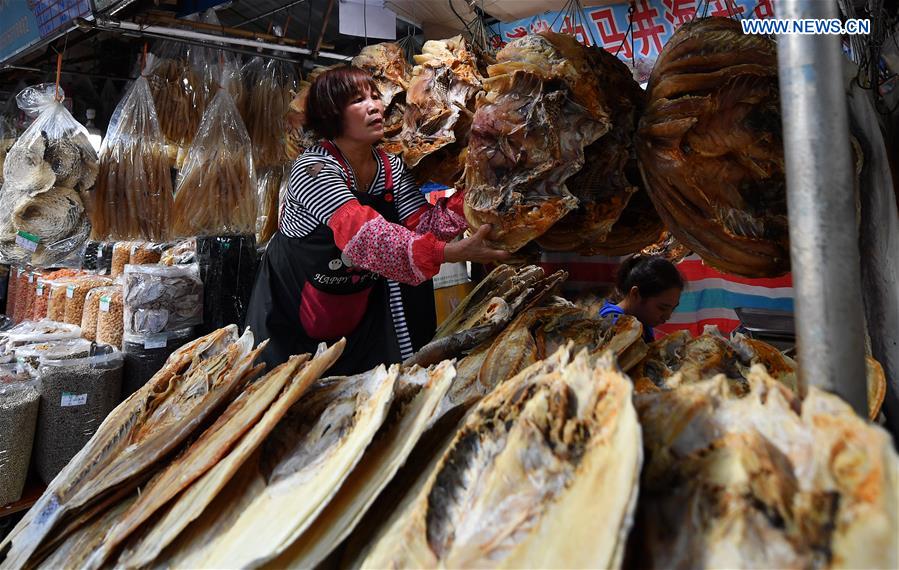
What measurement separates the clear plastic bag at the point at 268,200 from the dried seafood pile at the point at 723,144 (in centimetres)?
262

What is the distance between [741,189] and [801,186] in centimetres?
61

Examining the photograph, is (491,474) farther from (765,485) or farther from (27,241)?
(27,241)

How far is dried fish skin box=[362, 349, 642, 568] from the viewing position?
1.98 feet

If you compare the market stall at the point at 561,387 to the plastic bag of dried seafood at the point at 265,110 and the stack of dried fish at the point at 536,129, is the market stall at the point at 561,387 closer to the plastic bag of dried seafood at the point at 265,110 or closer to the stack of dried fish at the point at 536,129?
the stack of dried fish at the point at 536,129

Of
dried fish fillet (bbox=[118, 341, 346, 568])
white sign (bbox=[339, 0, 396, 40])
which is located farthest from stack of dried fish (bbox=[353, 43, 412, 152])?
dried fish fillet (bbox=[118, 341, 346, 568])

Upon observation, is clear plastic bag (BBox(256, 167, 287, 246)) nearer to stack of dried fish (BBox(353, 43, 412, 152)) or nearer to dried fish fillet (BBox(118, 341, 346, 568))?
stack of dried fish (BBox(353, 43, 412, 152))

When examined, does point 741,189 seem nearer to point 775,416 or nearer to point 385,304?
point 775,416

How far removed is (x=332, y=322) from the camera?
2.46 meters

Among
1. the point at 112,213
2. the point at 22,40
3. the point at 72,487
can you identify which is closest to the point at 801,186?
the point at 72,487

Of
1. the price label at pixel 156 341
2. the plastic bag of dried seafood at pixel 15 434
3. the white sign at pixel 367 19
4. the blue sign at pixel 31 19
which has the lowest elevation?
the plastic bag of dried seafood at pixel 15 434

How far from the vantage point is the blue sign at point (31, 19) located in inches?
109

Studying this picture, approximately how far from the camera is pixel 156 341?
113 inches

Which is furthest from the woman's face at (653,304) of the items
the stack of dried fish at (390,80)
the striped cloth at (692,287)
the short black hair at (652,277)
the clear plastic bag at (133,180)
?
the clear plastic bag at (133,180)

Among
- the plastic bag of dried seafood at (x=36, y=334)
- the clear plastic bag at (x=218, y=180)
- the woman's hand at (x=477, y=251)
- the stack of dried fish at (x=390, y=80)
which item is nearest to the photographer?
the woman's hand at (x=477, y=251)
